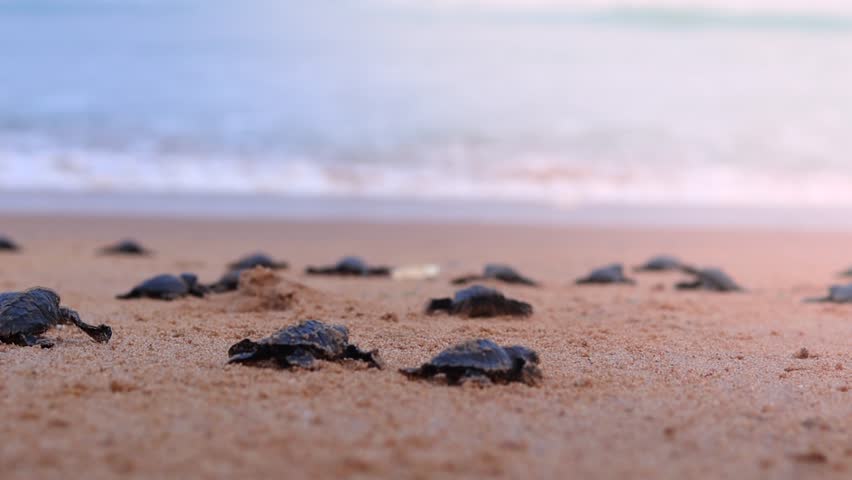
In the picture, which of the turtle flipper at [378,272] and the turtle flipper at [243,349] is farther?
the turtle flipper at [378,272]

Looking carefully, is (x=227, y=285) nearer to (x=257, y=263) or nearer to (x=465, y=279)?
(x=257, y=263)

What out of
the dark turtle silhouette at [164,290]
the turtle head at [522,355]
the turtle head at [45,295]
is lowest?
the dark turtle silhouette at [164,290]

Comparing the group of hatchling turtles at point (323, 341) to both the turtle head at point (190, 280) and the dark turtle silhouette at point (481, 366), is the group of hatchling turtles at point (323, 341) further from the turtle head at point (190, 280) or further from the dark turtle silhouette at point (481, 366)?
the turtle head at point (190, 280)

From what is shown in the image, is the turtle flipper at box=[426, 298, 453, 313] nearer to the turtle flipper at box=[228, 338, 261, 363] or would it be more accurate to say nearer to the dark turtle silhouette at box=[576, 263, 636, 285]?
the turtle flipper at box=[228, 338, 261, 363]

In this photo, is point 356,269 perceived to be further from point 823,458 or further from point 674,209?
point 674,209

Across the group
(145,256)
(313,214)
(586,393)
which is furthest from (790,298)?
(313,214)

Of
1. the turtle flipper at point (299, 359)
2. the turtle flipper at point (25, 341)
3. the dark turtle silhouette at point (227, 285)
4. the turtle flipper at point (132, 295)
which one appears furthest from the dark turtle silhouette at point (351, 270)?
the turtle flipper at point (299, 359)

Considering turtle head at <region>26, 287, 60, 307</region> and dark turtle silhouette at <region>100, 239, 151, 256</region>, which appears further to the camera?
dark turtle silhouette at <region>100, 239, 151, 256</region>

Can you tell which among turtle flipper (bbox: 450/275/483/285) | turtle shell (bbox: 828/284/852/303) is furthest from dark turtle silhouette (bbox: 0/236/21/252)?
turtle shell (bbox: 828/284/852/303)
